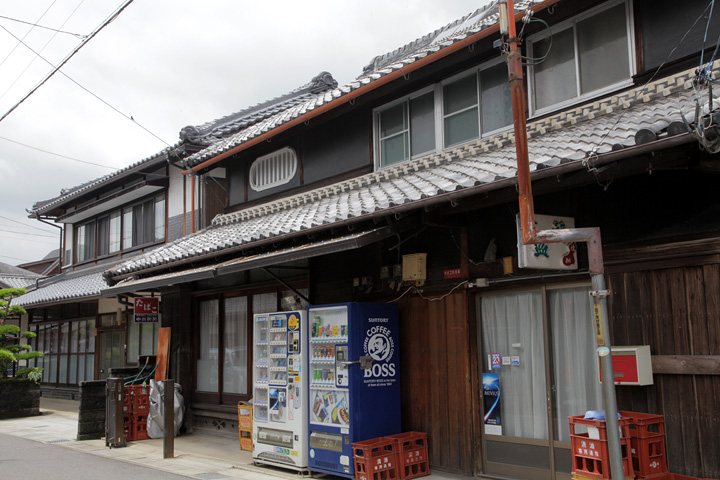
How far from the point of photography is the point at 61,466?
1056cm

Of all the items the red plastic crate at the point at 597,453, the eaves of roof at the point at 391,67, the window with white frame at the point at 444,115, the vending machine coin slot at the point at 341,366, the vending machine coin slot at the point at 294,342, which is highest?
the eaves of roof at the point at 391,67

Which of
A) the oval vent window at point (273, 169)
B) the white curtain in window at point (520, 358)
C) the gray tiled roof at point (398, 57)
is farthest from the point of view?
the oval vent window at point (273, 169)

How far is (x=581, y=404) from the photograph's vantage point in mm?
7562

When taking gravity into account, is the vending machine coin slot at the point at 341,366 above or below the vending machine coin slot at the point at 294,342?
below

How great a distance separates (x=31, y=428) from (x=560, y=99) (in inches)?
581

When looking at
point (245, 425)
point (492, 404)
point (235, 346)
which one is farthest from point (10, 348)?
point (492, 404)

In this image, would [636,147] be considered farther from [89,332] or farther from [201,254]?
[89,332]

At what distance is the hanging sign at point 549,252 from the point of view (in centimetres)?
696

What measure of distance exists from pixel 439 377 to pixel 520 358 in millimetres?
1328

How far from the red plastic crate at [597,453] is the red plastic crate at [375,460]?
3.11m

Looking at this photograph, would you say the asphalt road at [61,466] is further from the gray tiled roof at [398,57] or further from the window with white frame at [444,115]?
the gray tiled roof at [398,57]

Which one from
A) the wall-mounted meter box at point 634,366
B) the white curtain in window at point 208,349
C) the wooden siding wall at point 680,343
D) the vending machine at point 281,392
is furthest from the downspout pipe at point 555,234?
the white curtain in window at point 208,349

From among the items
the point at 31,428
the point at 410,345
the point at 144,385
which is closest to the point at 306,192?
the point at 410,345

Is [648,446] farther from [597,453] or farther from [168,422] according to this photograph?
[168,422]
